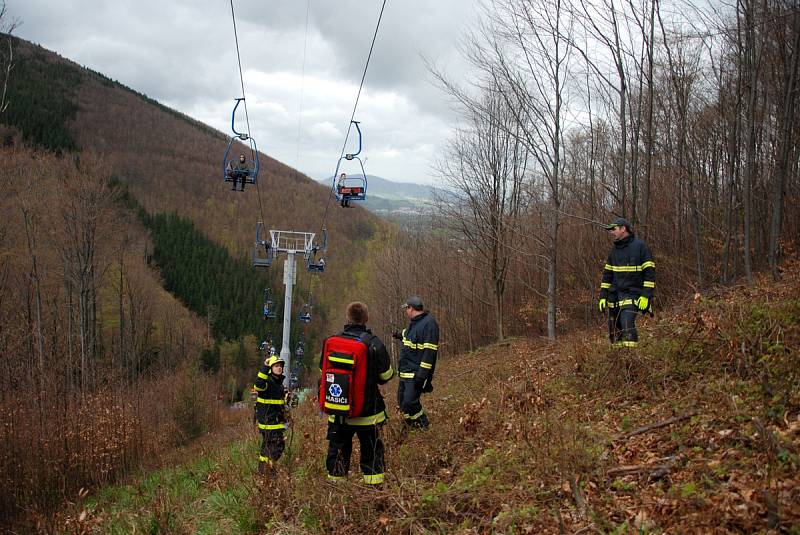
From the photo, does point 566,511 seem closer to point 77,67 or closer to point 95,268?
point 95,268

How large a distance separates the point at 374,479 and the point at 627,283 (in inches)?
159

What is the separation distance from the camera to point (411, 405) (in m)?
6.33

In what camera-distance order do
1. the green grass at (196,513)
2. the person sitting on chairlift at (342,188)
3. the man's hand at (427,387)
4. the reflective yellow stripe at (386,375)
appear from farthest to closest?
the person sitting on chairlift at (342,188)
the man's hand at (427,387)
the green grass at (196,513)
the reflective yellow stripe at (386,375)

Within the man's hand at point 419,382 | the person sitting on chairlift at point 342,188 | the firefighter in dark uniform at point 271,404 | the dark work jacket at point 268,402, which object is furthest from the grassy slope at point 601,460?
the person sitting on chairlift at point 342,188

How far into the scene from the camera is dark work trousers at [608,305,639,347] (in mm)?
6441

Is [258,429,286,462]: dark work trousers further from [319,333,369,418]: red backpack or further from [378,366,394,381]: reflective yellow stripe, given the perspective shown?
[378,366,394,381]: reflective yellow stripe

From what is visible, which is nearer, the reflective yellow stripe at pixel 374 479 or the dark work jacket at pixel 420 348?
the reflective yellow stripe at pixel 374 479

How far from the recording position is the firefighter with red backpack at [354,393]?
4680mm

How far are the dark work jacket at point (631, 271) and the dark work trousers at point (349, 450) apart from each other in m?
3.73

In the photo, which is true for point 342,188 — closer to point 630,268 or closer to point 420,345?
point 420,345

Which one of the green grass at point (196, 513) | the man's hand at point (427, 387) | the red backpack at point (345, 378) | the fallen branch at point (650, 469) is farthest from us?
the man's hand at point (427, 387)

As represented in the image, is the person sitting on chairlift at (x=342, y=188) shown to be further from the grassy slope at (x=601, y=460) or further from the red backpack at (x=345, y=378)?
the red backpack at (x=345, y=378)

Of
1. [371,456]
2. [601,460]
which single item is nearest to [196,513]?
[371,456]

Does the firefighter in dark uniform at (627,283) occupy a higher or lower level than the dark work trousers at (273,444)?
higher
